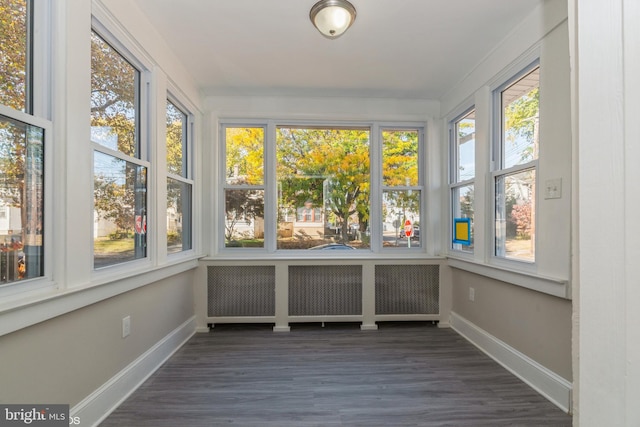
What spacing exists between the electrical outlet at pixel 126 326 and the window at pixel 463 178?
2.97 metres

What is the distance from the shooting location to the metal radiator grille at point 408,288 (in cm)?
349

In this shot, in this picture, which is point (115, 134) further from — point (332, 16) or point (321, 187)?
point (321, 187)

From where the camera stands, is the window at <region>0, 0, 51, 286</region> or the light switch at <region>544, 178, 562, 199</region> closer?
the window at <region>0, 0, 51, 286</region>

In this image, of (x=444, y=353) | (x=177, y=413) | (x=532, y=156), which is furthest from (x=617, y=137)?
(x=444, y=353)

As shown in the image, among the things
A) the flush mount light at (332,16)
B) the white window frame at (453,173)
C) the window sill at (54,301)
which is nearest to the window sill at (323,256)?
the white window frame at (453,173)

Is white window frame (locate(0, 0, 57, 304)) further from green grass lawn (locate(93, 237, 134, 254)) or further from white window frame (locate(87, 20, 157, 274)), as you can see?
white window frame (locate(87, 20, 157, 274))

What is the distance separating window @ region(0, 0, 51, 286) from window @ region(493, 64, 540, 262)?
2.97 m

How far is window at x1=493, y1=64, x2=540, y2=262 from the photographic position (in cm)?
232

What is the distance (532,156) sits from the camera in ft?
7.60

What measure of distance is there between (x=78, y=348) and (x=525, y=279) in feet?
9.26

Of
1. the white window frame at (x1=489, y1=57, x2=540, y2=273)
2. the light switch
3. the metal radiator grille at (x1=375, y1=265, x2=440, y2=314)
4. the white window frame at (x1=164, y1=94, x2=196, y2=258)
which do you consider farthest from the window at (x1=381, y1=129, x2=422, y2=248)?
the white window frame at (x1=164, y1=94, x2=196, y2=258)

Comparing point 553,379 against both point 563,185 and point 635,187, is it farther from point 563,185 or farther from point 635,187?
point 635,187

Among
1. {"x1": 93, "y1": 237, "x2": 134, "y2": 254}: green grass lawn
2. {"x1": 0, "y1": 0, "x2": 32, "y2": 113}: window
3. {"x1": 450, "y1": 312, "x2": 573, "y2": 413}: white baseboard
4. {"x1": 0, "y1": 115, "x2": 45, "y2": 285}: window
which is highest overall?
{"x1": 0, "y1": 0, "x2": 32, "y2": 113}: window

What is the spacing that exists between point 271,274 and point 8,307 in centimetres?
229
